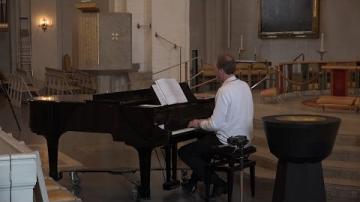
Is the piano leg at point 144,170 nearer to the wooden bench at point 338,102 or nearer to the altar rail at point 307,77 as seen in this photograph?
the wooden bench at point 338,102

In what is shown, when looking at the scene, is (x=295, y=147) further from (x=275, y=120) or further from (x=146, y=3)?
(x=146, y=3)

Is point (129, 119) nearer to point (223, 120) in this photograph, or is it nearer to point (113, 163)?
point (223, 120)

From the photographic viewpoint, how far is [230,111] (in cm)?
666

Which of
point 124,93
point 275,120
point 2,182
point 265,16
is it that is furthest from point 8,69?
point 2,182

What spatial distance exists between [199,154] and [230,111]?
567mm

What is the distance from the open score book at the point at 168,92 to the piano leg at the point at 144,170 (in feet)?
1.87

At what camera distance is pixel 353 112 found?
10.9 metres

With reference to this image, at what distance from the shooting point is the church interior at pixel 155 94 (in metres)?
6.51

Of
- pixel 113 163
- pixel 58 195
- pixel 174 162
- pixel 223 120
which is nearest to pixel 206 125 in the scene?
pixel 223 120

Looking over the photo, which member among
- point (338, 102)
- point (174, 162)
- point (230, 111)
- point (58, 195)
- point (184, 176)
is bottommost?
point (184, 176)

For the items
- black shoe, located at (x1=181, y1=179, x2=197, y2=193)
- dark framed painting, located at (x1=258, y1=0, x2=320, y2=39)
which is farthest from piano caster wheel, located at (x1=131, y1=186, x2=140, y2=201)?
dark framed painting, located at (x1=258, y1=0, x2=320, y2=39)

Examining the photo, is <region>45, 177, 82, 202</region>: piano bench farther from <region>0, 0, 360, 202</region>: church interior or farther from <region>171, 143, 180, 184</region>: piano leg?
<region>171, 143, 180, 184</region>: piano leg

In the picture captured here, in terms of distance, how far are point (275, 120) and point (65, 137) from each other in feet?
22.7

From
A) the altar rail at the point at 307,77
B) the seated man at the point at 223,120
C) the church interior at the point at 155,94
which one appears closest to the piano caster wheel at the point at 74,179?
the church interior at the point at 155,94
